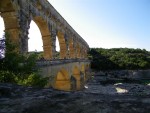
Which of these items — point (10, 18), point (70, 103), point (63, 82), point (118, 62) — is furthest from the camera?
point (118, 62)

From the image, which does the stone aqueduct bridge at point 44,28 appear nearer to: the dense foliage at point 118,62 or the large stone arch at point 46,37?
the large stone arch at point 46,37

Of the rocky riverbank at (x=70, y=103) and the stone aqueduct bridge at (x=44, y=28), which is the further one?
the stone aqueduct bridge at (x=44, y=28)

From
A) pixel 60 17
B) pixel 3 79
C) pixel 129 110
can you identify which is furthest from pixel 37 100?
pixel 60 17

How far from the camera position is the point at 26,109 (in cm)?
A: 245

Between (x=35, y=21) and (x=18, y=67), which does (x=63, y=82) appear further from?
(x=18, y=67)

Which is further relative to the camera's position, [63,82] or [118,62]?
[118,62]

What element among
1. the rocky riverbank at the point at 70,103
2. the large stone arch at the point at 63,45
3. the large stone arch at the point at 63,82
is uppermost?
the large stone arch at the point at 63,45

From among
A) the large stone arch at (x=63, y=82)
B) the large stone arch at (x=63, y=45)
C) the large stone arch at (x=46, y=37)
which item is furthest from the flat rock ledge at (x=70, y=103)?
the large stone arch at (x=63, y=45)

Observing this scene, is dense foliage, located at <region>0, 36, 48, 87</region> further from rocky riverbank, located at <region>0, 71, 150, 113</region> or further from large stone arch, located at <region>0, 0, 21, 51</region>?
rocky riverbank, located at <region>0, 71, 150, 113</region>

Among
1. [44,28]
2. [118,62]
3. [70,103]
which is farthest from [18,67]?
[118,62]

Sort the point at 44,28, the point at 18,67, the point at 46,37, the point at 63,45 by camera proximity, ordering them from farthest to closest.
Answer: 1. the point at 63,45
2. the point at 46,37
3. the point at 44,28
4. the point at 18,67

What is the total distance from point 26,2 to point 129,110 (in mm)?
13541

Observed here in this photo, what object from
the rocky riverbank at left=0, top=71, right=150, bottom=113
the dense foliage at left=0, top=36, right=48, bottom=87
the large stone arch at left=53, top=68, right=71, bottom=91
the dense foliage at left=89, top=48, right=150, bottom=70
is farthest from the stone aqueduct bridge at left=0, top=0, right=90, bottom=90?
the dense foliage at left=89, top=48, right=150, bottom=70

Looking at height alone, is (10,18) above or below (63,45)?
above
